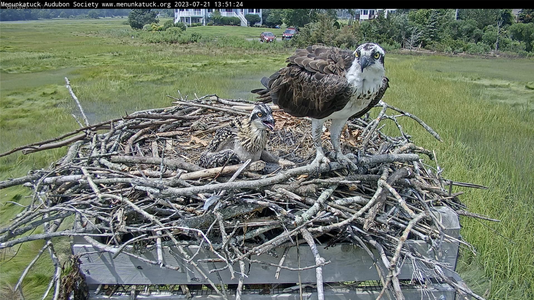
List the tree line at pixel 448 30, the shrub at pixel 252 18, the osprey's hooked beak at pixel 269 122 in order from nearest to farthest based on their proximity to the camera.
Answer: the osprey's hooked beak at pixel 269 122 < the tree line at pixel 448 30 < the shrub at pixel 252 18

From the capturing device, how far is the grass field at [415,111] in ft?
11.8

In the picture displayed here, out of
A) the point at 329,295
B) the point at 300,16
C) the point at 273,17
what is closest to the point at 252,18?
the point at 273,17

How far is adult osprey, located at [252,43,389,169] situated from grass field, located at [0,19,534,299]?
1.42 m

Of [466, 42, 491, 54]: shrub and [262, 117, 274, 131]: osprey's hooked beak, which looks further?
[466, 42, 491, 54]: shrub

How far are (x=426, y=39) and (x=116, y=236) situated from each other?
2828cm

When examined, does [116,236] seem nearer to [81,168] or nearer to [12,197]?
[81,168]

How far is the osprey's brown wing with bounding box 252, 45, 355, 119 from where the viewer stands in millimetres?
2752

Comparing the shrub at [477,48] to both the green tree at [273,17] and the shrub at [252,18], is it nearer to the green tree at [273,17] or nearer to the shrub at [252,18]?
the green tree at [273,17]

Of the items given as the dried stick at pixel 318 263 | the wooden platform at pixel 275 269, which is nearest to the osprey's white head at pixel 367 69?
the wooden platform at pixel 275 269

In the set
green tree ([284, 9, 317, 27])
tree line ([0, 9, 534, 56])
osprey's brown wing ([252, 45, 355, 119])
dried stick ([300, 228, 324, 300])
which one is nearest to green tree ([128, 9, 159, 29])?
tree line ([0, 9, 534, 56])

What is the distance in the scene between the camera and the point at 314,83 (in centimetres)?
288

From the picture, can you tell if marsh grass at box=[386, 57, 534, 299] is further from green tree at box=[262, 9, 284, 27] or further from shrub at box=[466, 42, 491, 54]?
green tree at box=[262, 9, 284, 27]

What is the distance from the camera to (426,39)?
26.5 meters

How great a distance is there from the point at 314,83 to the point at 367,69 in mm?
414
